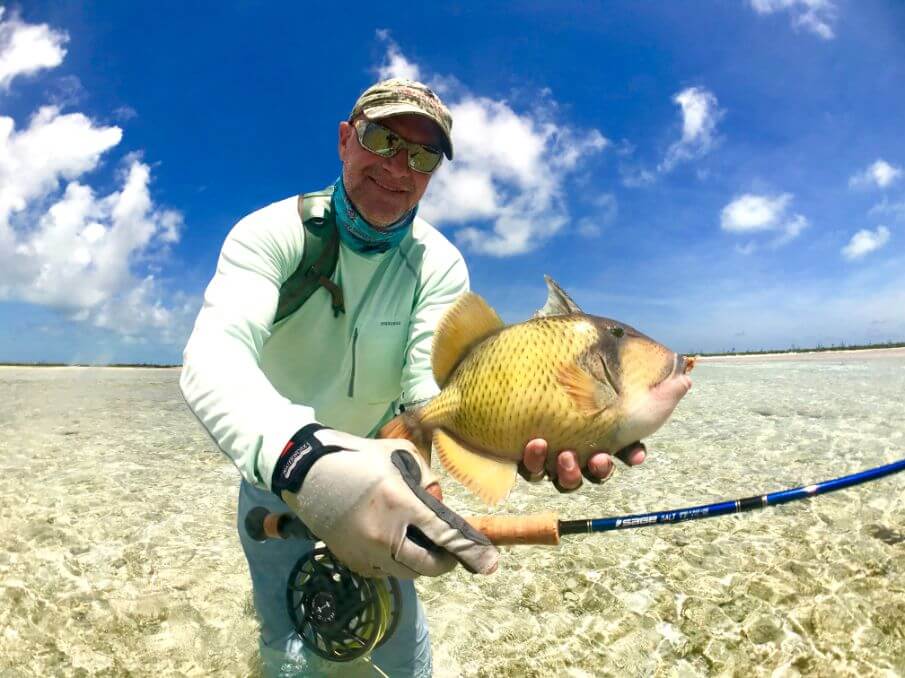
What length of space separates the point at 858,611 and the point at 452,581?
2.37 meters

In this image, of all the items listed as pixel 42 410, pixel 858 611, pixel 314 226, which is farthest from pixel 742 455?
pixel 42 410

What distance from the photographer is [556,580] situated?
3.74 meters

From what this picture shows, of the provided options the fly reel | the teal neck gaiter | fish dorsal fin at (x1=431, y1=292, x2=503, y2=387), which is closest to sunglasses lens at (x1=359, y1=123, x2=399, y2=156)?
the teal neck gaiter

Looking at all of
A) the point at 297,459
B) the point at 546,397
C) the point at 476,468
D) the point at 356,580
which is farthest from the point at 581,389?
the point at 356,580

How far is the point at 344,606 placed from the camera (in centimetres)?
206

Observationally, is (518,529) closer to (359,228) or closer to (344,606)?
(344,606)

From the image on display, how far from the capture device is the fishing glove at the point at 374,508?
130cm

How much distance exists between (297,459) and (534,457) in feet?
2.34

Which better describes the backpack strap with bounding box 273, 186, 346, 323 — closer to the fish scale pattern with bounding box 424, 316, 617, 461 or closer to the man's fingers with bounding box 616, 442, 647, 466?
the fish scale pattern with bounding box 424, 316, 617, 461

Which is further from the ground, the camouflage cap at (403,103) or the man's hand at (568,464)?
the camouflage cap at (403,103)

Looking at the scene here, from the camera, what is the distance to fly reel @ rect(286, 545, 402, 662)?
6.74ft

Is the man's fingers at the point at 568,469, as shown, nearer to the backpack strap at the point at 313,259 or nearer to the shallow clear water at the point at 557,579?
the backpack strap at the point at 313,259

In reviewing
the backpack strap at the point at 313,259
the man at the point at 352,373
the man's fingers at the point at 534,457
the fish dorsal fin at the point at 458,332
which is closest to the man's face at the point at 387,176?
the man at the point at 352,373

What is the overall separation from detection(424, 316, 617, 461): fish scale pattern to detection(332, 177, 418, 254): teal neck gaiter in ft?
2.49
